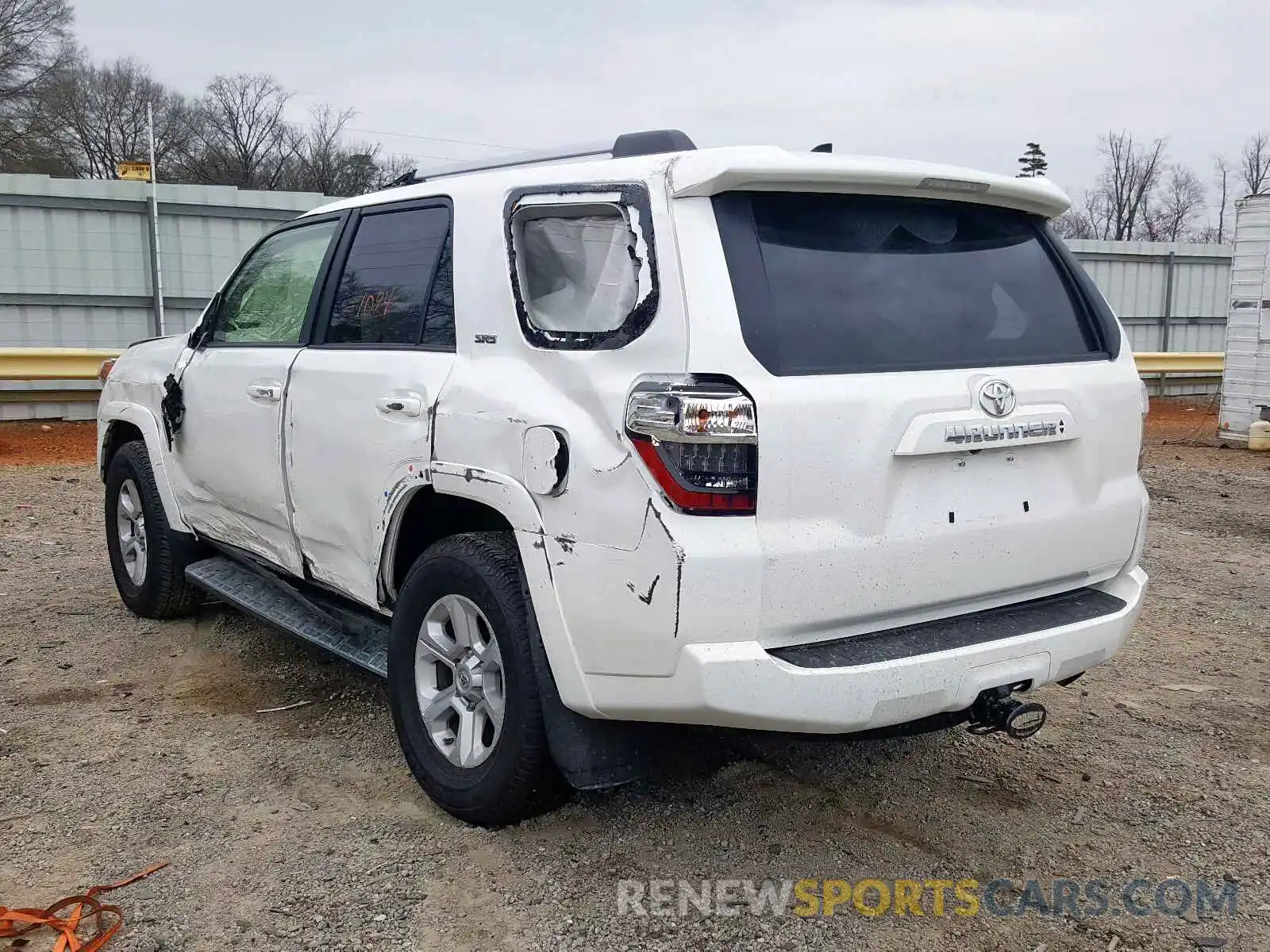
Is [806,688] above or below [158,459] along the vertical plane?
below

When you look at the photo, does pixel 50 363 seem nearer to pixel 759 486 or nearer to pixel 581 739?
pixel 581 739

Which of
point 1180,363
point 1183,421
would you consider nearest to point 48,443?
point 1183,421

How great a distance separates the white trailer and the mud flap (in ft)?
39.4

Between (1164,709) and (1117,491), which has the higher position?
(1117,491)

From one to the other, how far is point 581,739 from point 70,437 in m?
11.0

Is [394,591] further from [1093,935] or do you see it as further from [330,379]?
[1093,935]

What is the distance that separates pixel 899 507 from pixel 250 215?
12841 mm

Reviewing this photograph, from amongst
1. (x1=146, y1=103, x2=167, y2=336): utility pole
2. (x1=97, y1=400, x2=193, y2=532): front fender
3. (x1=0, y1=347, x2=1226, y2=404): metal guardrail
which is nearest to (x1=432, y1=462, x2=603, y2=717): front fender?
(x1=97, y1=400, x2=193, y2=532): front fender

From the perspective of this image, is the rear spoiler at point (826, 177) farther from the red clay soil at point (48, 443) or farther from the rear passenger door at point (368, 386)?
the red clay soil at point (48, 443)

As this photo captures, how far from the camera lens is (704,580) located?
2553 mm

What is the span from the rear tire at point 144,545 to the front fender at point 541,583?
8.78ft

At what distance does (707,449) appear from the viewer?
2586mm

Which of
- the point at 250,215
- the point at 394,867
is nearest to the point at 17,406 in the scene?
the point at 250,215

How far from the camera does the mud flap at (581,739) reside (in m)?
2.88
